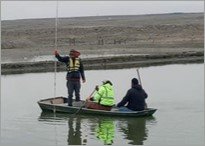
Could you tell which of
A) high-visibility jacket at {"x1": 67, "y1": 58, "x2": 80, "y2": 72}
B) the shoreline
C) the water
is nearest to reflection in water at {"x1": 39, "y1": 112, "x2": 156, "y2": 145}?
the water

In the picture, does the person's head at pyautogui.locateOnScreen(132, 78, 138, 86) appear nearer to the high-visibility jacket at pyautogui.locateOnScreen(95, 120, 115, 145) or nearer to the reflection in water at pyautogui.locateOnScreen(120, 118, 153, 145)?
the reflection in water at pyautogui.locateOnScreen(120, 118, 153, 145)

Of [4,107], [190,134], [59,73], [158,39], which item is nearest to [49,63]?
[59,73]

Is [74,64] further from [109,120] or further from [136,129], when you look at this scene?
[136,129]

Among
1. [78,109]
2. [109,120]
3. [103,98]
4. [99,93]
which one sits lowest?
[109,120]

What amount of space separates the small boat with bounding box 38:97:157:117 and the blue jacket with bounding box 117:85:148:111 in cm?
23

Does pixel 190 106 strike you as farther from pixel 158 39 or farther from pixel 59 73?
pixel 158 39

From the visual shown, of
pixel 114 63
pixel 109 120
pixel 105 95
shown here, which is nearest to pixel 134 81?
pixel 105 95

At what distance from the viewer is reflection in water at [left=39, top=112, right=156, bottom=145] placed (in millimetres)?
12641

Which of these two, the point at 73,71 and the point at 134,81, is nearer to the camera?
the point at 134,81

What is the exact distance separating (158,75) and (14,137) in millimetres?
12589

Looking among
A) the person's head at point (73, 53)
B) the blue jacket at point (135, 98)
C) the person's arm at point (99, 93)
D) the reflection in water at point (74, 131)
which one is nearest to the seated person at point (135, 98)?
the blue jacket at point (135, 98)

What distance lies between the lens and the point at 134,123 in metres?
14.6

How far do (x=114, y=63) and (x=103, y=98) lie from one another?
14.5 meters

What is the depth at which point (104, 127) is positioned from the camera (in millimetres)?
14164
